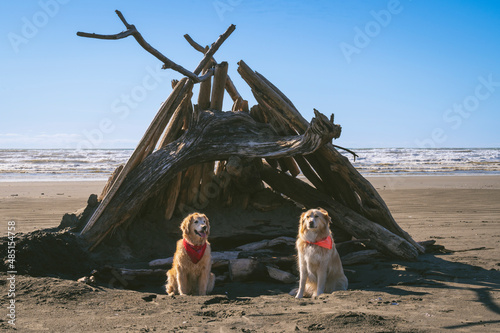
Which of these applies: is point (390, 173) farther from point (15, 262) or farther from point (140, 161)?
point (15, 262)

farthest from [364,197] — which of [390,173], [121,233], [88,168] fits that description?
[88,168]

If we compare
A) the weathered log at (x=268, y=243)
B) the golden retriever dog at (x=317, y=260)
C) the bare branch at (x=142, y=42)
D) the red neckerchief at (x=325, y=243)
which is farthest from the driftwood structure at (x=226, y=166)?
the red neckerchief at (x=325, y=243)

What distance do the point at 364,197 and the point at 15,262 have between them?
5.41 m

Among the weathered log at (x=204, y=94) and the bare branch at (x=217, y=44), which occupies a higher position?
the bare branch at (x=217, y=44)

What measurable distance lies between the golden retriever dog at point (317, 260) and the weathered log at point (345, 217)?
5.42 feet

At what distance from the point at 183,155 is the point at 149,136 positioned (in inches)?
30.4

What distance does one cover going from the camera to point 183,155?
759cm

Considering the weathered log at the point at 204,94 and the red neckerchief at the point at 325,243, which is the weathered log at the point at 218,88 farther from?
the red neckerchief at the point at 325,243

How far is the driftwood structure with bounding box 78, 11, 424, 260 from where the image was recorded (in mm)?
7453

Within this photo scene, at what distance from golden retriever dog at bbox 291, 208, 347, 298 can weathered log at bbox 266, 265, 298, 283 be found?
634 mm

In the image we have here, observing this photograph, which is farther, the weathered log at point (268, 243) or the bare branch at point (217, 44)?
the bare branch at point (217, 44)

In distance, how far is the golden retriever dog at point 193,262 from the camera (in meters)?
6.17

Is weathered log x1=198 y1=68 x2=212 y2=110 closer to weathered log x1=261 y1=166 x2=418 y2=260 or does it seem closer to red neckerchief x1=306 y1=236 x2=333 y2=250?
weathered log x1=261 y1=166 x2=418 y2=260

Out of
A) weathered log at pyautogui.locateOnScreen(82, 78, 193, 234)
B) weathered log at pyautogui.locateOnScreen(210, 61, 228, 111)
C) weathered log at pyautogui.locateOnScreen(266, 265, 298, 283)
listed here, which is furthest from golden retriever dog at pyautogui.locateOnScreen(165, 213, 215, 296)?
weathered log at pyautogui.locateOnScreen(210, 61, 228, 111)
